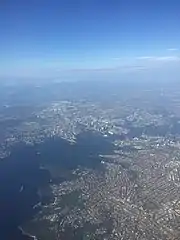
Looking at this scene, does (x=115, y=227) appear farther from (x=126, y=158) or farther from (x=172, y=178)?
(x=126, y=158)

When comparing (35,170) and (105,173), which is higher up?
(105,173)

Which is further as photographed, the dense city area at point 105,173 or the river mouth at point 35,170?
the river mouth at point 35,170

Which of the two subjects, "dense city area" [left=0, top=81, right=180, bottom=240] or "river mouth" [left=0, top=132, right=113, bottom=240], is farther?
"river mouth" [left=0, top=132, right=113, bottom=240]

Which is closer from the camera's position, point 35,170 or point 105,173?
point 105,173

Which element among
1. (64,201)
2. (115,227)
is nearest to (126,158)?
(64,201)
